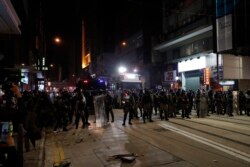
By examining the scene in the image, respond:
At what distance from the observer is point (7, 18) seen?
8.61 m

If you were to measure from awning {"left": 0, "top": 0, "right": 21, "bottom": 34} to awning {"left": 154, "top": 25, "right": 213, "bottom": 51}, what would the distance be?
67.7 feet

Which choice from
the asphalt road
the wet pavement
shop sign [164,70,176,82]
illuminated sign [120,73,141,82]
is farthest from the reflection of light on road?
shop sign [164,70,176,82]

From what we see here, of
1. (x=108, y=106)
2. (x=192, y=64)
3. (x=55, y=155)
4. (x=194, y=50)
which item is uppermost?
(x=194, y=50)

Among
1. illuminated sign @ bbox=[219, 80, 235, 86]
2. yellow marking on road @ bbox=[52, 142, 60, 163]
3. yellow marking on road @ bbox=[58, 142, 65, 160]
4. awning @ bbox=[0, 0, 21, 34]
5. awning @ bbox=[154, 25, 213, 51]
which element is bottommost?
yellow marking on road @ bbox=[52, 142, 60, 163]

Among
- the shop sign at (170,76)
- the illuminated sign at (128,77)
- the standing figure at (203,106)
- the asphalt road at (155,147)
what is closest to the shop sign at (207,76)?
the illuminated sign at (128,77)

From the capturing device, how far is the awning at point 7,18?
25.1 ft

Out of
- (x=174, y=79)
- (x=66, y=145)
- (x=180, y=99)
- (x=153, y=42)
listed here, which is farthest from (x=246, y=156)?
(x=153, y=42)

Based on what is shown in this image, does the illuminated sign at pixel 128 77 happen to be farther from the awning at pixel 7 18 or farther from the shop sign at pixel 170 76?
the awning at pixel 7 18

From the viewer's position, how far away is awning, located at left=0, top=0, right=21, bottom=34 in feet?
25.1

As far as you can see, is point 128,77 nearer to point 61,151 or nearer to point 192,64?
point 192,64

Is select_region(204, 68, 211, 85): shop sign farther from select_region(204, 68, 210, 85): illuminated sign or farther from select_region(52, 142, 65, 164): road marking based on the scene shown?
select_region(52, 142, 65, 164): road marking

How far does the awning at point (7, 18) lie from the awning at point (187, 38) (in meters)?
20.6

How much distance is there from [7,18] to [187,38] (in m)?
24.5

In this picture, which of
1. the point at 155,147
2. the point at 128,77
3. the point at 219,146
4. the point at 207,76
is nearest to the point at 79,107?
the point at 155,147
